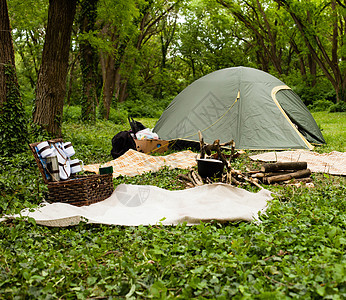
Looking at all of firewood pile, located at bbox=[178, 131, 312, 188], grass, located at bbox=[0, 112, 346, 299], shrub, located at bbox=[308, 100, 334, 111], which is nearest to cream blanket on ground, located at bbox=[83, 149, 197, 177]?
firewood pile, located at bbox=[178, 131, 312, 188]

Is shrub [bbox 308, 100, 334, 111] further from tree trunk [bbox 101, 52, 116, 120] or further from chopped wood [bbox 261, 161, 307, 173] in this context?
chopped wood [bbox 261, 161, 307, 173]

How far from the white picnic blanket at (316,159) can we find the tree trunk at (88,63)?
22.8ft

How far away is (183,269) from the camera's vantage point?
7.58 ft

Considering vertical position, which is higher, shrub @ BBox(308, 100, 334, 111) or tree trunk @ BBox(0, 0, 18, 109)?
tree trunk @ BBox(0, 0, 18, 109)

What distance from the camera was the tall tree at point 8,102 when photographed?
5.95 metres

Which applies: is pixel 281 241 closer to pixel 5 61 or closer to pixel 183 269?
pixel 183 269

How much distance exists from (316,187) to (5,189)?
3.76 m

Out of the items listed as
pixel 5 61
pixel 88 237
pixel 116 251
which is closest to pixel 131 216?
pixel 88 237

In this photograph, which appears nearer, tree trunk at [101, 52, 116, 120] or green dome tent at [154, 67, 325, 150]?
green dome tent at [154, 67, 325, 150]

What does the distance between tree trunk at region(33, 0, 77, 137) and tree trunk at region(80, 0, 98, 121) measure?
164 inches

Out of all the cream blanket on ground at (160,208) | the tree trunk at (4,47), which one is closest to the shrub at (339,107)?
the cream blanket on ground at (160,208)

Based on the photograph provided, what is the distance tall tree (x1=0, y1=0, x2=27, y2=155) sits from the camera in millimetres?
5953

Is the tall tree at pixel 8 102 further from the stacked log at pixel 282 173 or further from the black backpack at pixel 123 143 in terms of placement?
the stacked log at pixel 282 173

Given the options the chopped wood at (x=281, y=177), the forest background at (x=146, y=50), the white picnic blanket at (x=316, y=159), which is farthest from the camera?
the forest background at (x=146, y=50)
